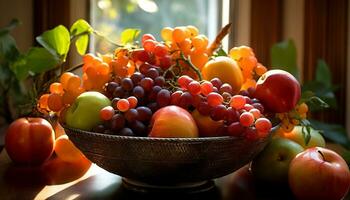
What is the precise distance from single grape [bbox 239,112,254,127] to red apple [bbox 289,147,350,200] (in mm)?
117

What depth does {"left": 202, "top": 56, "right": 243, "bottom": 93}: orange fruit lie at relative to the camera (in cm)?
85

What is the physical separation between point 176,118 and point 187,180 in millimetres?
105

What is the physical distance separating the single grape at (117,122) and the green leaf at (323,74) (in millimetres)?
1138

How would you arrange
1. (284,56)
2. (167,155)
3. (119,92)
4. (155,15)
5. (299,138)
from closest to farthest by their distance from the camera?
1. (167,155)
2. (119,92)
3. (299,138)
4. (284,56)
5. (155,15)

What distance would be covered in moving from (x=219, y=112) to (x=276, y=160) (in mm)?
170

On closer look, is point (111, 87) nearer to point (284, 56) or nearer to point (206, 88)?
point (206, 88)

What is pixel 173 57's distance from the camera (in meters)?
0.87

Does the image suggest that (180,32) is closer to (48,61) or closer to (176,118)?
(176,118)

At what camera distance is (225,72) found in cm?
85

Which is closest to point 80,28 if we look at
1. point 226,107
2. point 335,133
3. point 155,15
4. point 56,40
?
point 56,40

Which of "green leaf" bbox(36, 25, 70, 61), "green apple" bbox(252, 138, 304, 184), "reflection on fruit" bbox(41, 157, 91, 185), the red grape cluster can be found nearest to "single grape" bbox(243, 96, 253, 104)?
the red grape cluster

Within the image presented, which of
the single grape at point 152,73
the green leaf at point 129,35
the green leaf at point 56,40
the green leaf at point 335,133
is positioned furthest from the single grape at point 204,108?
the green leaf at point 335,133

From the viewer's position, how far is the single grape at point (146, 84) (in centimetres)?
78

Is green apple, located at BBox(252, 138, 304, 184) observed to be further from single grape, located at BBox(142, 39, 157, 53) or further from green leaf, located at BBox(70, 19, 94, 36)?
green leaf, located at BBox(70, 19, 94, 36)
